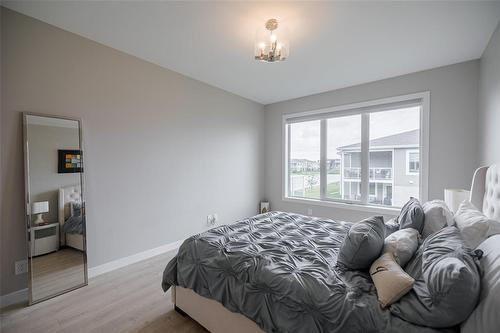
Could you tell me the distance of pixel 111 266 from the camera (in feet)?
8.39

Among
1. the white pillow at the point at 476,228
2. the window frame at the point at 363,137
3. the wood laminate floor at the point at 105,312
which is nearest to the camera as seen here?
the white pillow at the point at 476,228

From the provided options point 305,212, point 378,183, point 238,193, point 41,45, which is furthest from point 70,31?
point 378,183

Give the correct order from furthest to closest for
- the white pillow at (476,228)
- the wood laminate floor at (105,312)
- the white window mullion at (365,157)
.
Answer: the white window mullion at (365,157) → the wood laminate floor at (105,312) → the white pillow at (476,228)

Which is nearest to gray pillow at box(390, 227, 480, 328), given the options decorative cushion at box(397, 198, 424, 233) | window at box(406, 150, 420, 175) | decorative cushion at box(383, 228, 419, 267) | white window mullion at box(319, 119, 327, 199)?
decorative cushion at box(383, 228, 419, 267)

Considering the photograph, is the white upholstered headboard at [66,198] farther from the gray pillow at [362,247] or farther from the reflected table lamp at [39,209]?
the gray pillow at [362,247]

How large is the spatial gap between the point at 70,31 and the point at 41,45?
315 millimetres

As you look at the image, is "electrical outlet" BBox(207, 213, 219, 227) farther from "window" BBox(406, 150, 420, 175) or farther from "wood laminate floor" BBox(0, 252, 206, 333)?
"window" BBox(406, 150, 420, 175)

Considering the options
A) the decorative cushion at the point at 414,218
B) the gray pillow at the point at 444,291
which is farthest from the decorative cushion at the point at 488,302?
the decorative cushion at the point at 414,218

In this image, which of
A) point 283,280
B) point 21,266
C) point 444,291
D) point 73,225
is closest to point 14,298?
point 21,266

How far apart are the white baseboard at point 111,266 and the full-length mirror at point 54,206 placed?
121 mm

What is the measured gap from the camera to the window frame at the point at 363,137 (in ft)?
10.1

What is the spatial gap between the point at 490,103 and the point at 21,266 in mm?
4805

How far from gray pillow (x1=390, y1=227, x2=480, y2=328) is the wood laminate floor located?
4.79 ft

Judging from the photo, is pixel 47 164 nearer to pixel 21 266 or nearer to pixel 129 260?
pixel 21 266
